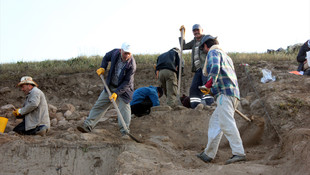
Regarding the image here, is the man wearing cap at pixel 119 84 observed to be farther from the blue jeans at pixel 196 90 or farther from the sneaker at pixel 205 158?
the blue jeans at pixel 196 90

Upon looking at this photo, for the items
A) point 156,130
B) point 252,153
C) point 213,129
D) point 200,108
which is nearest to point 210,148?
point 213,129

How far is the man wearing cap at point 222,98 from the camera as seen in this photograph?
14.4 feet

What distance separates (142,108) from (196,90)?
51.9 inches

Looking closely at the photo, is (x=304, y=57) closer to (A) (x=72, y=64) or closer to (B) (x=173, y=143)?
(B) (x=173, y=143)

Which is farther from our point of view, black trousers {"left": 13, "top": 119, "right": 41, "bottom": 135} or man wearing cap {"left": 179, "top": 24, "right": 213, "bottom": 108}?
man wearing cap {"left": 179, "top": 24, "right": 213, "bottom": 108}

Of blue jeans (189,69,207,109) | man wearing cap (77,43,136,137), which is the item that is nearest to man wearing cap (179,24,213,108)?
blue jeans (189,69,207,109)

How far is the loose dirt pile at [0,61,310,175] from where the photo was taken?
4.03m

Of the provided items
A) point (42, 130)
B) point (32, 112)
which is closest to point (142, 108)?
point (42, 130)

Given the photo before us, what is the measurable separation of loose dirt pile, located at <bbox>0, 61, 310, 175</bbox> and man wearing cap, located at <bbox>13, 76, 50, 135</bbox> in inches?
11.7

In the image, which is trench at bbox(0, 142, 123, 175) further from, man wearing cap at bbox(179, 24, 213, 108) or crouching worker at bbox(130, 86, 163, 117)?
man wearing cap at bbox(179, 24, 213, 108)

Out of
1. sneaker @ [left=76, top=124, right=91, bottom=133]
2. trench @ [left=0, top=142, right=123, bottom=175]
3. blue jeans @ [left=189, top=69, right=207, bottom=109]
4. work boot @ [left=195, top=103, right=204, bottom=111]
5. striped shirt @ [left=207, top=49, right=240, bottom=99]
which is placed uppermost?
striped shirt @ [left=207, top=49, right=240, bottom=99]

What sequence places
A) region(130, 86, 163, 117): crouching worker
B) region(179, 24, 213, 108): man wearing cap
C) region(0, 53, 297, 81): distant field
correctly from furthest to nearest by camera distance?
region(0, 53, 297, 81): distant field, region(130, 86, 163, 117): crouching worker, region(179, 24, 213, 108): man wearing cap

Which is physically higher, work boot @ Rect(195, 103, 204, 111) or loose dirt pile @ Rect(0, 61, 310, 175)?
work boot @ Rect(195, 103, 204, 111)

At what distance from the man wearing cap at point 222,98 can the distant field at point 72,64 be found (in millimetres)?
7273
